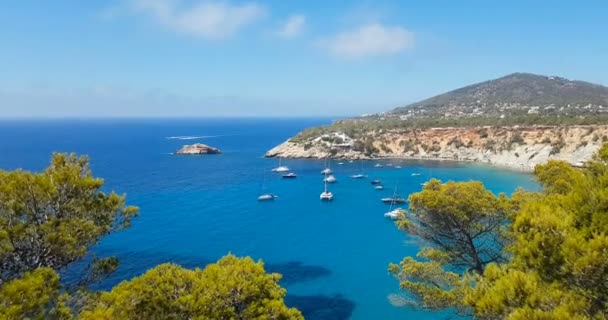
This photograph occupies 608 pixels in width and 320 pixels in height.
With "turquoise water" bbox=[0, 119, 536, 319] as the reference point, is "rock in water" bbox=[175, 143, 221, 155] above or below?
above

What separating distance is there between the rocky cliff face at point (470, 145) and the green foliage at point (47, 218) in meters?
65.8

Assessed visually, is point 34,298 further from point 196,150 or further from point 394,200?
point 196,150

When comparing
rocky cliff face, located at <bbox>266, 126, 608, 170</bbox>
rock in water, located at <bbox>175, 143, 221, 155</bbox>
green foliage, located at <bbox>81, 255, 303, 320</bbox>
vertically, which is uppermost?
green foliage, located at <bbox>81, 255, 303, 320</bbox>

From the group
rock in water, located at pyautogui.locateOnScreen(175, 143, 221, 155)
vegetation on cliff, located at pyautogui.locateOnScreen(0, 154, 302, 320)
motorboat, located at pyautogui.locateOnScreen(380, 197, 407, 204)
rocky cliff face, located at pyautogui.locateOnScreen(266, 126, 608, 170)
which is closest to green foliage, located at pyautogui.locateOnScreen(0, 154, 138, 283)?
vegetation on cliff, located at pyautogui.locateOnScreen(0, 154, 302, 320)

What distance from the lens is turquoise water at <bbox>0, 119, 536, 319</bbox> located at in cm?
2652

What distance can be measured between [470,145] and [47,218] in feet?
281

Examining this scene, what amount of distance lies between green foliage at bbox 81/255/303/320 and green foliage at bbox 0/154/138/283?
59.1 inches

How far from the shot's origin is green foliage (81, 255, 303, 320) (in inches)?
326

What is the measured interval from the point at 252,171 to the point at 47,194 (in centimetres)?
6553

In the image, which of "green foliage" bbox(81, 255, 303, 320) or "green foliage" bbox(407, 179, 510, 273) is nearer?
"green foliage" bbox(81, 255, 303, 320)

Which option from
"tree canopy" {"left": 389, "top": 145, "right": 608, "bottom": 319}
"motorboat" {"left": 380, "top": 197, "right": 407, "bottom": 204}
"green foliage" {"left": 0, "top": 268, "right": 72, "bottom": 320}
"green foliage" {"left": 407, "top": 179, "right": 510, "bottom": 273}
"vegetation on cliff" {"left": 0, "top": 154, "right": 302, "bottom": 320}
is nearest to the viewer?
"tree canopy" {"left": 389, "top": 145, "right": 608, "bottom": 319}

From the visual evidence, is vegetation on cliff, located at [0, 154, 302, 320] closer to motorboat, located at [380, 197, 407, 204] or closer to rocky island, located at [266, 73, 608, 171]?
motorboat, located at [380, 197, 407, 204]

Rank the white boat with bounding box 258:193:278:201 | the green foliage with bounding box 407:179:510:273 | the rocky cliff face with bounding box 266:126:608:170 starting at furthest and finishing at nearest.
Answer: the rocky cliff face with bounding box 266:126:608:170 → the white boat with bounding box 258:193:278:201 → the green foliage with bounding box 407:179:510:273

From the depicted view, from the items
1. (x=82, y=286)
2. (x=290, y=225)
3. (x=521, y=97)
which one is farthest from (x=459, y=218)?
(x=521, y=97)
